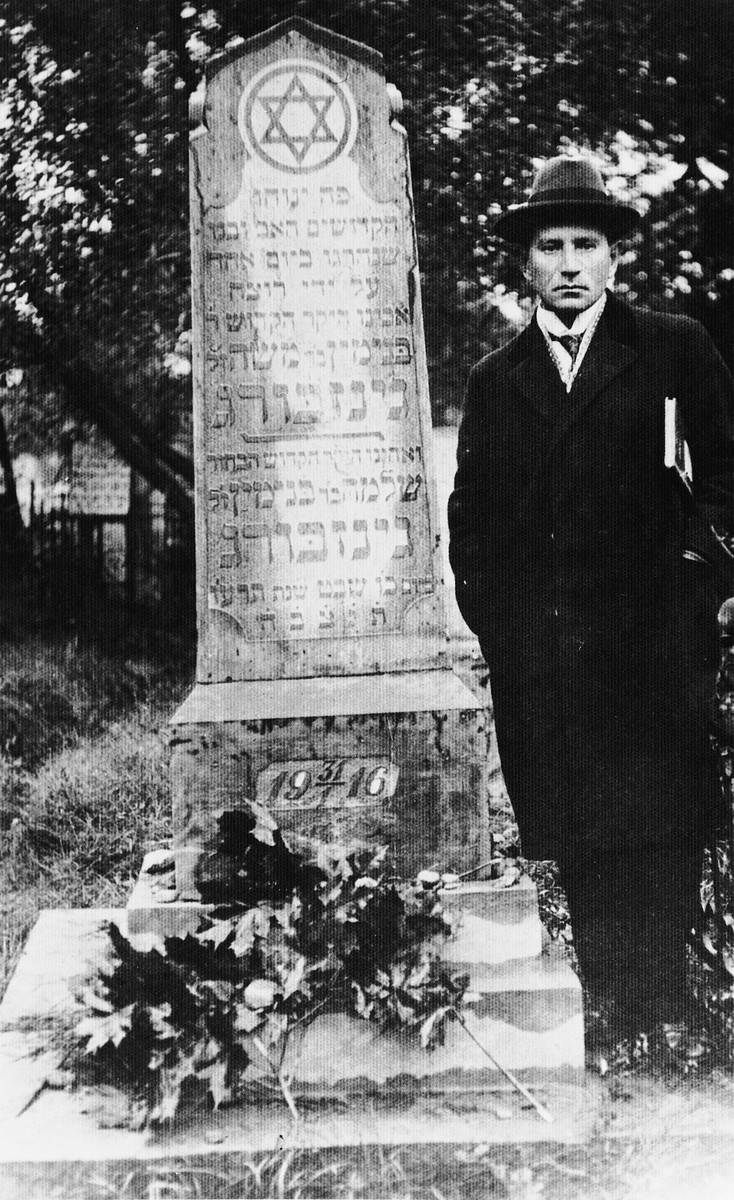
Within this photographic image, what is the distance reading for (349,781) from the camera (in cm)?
380

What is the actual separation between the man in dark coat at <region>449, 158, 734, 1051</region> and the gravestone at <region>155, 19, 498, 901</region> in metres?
0.30

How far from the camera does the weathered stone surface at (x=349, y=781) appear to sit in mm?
3797

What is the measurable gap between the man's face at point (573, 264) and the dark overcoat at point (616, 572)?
9 cm

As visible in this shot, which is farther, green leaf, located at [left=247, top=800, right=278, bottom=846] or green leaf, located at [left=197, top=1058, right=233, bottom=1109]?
green leaf, located at [left=247, top=800, right=278, bottom=846]

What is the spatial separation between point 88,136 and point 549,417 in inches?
75.7

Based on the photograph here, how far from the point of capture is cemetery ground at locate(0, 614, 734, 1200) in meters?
3.43

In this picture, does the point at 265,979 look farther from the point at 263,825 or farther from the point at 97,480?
the point at 97,480

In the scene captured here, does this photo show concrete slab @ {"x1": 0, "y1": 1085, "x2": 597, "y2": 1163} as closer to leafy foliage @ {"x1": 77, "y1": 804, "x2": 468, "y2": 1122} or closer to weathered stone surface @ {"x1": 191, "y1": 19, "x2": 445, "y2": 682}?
leafy foliage @ {"x1": 77, "y1": 804, "x2": 468, "y2": 1122}

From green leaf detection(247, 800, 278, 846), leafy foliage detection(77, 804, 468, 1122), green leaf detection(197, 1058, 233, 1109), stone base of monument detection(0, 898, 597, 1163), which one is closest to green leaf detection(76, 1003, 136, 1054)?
leafy foliage detection(77, 804, 468, 1122)

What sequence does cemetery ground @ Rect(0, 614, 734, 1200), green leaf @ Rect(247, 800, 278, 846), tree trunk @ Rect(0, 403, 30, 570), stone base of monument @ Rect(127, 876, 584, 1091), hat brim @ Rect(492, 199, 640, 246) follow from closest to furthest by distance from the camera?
cemetery ground @ Rect(0, 614, 734, 1200), stone base of monument @ Rect(127, 876, 584, 1091), green leaf @ Rect(247, 800, 278, 846), hat brim @ Rect(492, 199, 640, 246), tree trunk @ Rect(0, 403, 30, 570)

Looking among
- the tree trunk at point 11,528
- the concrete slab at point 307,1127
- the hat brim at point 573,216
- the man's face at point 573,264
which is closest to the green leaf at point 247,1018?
the concrete slab at point 307,1127

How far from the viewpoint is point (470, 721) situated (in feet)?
12.5

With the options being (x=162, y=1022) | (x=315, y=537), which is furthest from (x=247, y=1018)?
(x=315, y=537)

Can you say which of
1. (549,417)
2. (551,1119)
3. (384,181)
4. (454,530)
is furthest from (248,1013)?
(384,181)
